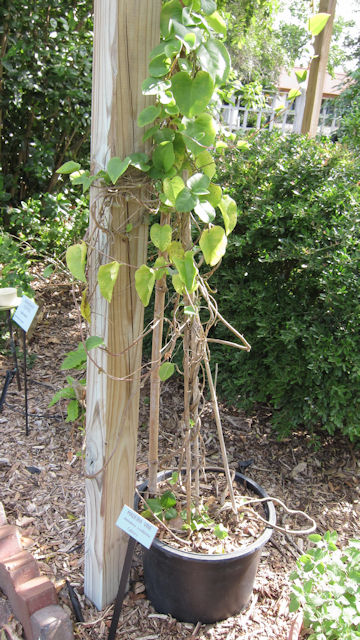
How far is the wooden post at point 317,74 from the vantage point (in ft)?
10.2

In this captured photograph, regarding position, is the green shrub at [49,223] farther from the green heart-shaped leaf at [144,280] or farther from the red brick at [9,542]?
the green heart-shaped leaf at [144,280]

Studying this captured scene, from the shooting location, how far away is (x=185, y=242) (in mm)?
1369

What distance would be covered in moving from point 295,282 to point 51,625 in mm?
1595

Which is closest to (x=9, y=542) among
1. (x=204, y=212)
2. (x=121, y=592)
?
(x=121, y=592)

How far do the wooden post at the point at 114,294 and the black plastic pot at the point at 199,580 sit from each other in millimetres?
137

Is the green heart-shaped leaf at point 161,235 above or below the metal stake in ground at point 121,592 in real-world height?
above

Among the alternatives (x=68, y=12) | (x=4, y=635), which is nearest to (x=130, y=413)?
(x=4, y=635)

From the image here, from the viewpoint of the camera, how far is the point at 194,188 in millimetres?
1115

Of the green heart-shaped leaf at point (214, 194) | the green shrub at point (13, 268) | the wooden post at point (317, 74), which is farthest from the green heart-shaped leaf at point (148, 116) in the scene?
the wooden post at point (317, 74)

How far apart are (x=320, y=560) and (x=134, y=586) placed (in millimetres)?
626

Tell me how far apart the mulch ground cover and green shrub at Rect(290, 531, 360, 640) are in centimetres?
22

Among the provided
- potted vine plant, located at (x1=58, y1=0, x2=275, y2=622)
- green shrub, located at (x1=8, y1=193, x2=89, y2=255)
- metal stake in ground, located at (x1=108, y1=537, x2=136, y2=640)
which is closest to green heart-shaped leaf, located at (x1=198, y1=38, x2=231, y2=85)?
potted vine plant, located at (x1=58, y1=0, x2=275, y2=622)

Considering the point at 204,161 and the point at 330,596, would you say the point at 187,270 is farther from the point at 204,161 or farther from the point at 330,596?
the point at 330,596

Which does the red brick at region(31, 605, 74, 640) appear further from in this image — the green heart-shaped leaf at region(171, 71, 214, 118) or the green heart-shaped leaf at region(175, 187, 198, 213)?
the green heart-shaped leaf at region(171, 71, 214, 118)
